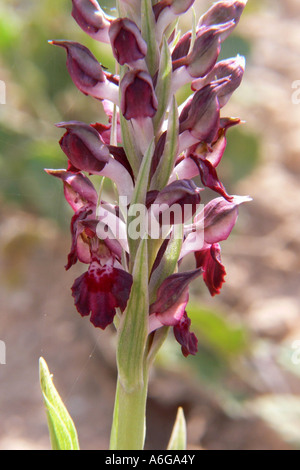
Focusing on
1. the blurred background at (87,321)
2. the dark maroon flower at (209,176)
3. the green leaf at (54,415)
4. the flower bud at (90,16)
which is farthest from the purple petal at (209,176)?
the blurred background at (87,321)

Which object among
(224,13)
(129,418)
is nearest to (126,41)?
(224,13)

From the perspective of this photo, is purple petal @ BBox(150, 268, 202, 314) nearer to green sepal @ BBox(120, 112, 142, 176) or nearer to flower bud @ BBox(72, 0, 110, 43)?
green sepal @ BBox(120, 112, 142, 176)

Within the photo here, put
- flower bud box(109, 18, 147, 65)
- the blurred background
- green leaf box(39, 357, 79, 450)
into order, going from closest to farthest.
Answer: flower bud box(109, 18, 147, 65) < green leaf box(39, 357, 79, 450) < the blurred background

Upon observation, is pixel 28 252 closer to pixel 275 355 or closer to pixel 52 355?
pixel 52 355

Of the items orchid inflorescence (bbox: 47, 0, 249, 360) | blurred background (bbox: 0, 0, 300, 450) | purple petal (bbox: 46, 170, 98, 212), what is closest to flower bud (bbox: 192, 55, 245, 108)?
orchid inflorescence (bbox: 47, 0, 249, 360)

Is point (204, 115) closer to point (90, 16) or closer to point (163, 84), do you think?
point (163, 84)

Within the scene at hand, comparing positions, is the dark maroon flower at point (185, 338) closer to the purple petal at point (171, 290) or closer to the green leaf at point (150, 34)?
the purple petal at point (171, 290)
